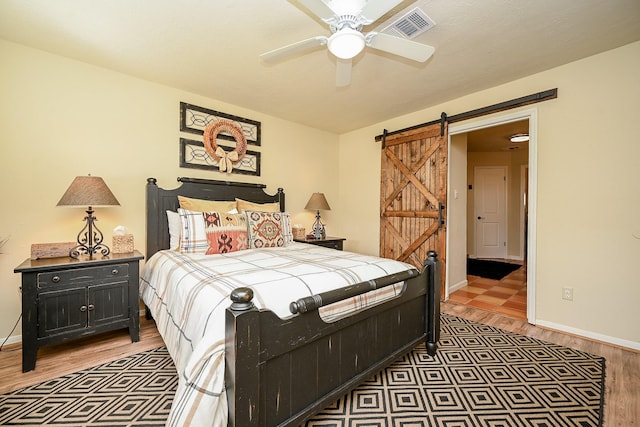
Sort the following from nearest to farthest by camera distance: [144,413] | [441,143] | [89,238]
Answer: [144,413] < [89,238] < [441,143]

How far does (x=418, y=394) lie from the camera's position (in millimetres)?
1662

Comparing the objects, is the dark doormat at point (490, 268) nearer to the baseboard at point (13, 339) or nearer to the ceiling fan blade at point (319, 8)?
the ceiling fan blade at point (319, 8)

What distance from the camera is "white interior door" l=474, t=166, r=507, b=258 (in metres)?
6.46

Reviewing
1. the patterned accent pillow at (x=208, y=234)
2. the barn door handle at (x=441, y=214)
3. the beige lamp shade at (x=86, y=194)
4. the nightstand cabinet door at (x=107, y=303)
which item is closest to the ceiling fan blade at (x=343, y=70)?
the patterned accent pillow at (x=208, y=234)

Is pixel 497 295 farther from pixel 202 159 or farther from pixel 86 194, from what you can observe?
pixel 86 194

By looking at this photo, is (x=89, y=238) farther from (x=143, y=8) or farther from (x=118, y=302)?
(x=143, y=8)

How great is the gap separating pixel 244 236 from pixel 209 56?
5.45ft

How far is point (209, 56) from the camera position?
2418 mm

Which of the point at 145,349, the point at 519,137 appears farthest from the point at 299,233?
the point at 519,137

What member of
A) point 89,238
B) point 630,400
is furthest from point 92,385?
point 630,400

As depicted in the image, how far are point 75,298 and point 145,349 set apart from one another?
644 millimetres

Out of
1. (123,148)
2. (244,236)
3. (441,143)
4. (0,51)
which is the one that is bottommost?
(244,236)

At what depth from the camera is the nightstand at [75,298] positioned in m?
1.89

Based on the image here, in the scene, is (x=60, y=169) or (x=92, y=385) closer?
(x=92, y=385)
